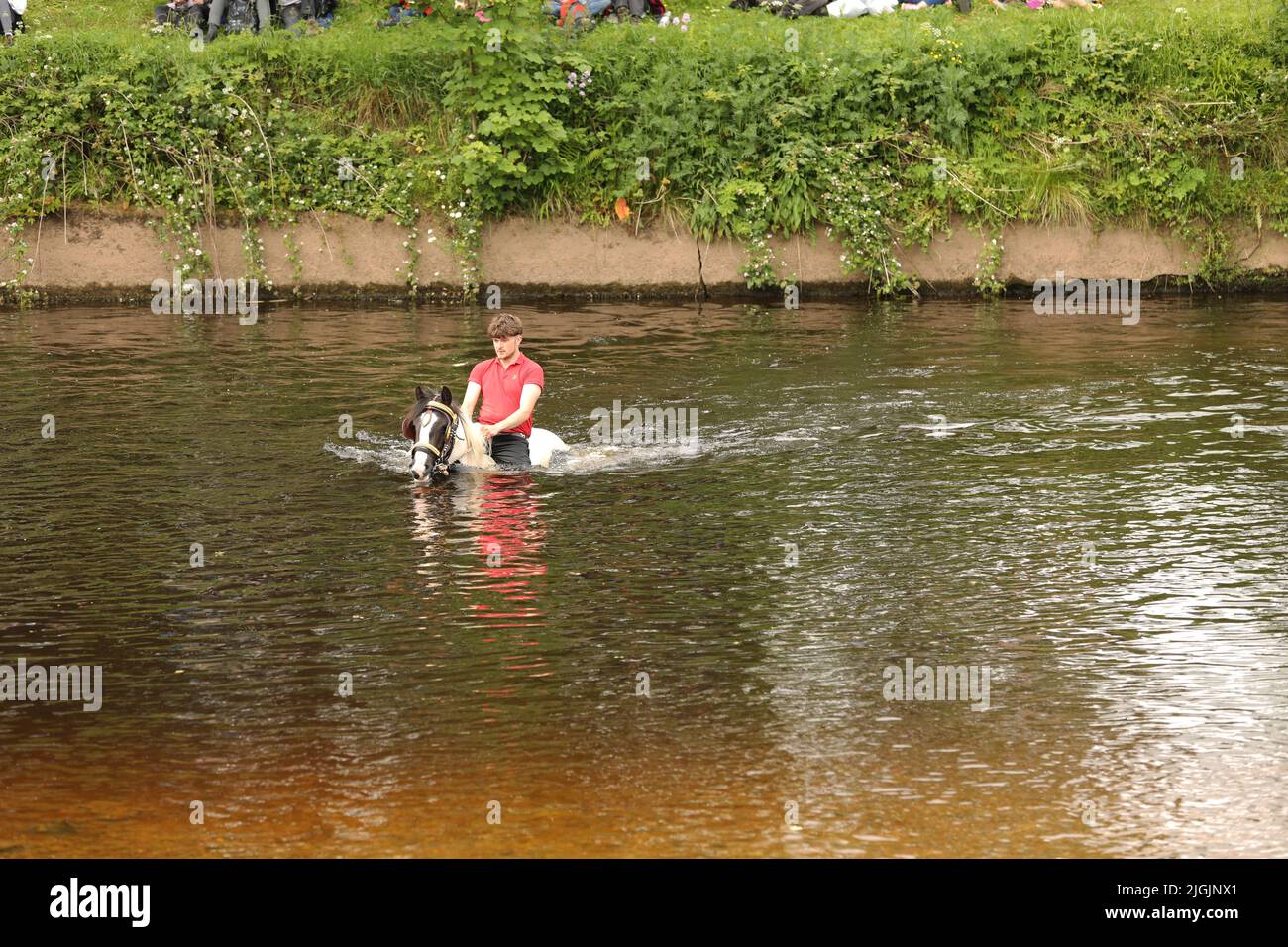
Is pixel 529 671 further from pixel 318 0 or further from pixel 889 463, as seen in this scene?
pixel 318 0

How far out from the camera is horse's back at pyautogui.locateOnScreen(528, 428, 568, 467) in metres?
14.4

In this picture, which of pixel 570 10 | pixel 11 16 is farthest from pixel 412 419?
pixel 11 16

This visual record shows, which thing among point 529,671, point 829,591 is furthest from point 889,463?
point 529,671

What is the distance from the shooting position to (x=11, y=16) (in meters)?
24.6

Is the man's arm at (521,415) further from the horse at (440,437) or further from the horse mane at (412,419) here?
the horse mane at (412,419)

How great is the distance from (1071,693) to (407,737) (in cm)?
333

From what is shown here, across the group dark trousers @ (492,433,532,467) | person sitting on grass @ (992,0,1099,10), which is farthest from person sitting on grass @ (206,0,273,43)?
dark trousers @ (492,433,532,467)

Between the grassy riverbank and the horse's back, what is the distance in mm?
9355

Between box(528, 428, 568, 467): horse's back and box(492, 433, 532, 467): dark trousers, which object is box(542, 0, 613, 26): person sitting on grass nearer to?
box(528, 428, 568, 467): horse's back

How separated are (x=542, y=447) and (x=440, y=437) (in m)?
1.51

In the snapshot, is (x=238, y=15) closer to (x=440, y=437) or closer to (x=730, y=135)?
(x=730, y=135)

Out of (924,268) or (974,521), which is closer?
(974,521)
